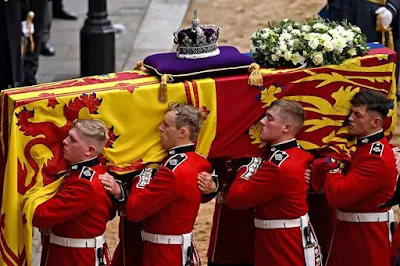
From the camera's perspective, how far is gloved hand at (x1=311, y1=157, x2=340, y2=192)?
7.09 m

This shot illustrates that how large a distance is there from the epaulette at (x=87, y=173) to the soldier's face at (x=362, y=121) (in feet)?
5.74

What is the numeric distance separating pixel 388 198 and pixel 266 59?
4.02ft

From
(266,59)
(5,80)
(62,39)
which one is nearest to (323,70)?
(266,59)

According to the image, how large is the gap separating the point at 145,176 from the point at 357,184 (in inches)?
52.6

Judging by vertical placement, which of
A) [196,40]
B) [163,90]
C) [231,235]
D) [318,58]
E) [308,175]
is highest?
[196,40]

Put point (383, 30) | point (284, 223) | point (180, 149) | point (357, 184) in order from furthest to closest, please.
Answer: point (383, 30)
point (284, 223)
point (357, 184)
point (180, 149)

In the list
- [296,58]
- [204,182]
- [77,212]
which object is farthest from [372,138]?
[77,212]

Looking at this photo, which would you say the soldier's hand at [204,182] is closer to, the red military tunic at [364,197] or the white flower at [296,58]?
the red military tunic at [364,197]

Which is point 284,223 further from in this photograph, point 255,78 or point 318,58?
point 318,58

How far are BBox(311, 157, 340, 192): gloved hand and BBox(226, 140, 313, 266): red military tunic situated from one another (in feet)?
0.19

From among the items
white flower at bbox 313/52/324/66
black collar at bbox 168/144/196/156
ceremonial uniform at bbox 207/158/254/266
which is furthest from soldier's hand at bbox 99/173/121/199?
white flower at bbox 313/52/324/66

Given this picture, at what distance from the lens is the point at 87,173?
657 centimetres

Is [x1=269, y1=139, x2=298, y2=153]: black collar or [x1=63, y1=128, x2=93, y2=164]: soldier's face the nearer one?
[x1=63, y1=128, x2=93, y2=164]: soldier's face

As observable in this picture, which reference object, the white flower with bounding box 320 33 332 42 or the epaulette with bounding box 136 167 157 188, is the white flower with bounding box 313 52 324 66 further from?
the epaulette with bounding box 136 167 157 188
